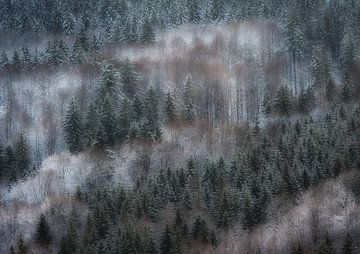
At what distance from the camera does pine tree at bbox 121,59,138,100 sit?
336ft

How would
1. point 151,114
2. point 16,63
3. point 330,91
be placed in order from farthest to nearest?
point 16,63 → point 330,91 → point 151,114

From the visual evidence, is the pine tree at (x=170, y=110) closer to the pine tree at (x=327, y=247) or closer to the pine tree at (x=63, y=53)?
the pine tree at (x=63, y=53)

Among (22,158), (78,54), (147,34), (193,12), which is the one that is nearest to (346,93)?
(193,12)

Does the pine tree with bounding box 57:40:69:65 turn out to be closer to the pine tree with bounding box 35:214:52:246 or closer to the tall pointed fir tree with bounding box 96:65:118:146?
the tall pointed fir tree with bounding box 96:65:118:146

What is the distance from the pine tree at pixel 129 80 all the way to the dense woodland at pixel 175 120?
0.95 ft

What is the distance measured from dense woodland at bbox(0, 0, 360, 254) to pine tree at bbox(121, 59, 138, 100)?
0.95 feet

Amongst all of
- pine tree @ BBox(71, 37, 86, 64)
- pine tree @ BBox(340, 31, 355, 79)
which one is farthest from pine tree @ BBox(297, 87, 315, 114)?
pine tree @ BBox(71, 37, 86, 64)

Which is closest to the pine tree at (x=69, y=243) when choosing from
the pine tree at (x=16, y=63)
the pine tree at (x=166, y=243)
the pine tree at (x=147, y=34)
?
the pine tree at (x=166, y=243)

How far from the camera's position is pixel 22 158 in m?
89.6

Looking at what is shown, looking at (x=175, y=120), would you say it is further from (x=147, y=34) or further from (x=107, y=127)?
(x=147, y=34)

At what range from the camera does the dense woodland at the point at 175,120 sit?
2805 inches

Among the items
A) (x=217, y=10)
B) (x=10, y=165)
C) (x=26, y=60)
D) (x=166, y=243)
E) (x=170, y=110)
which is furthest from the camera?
(x=217, y=10)

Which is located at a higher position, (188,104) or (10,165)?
(188,104)

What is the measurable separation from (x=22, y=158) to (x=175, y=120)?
91.9 feet
